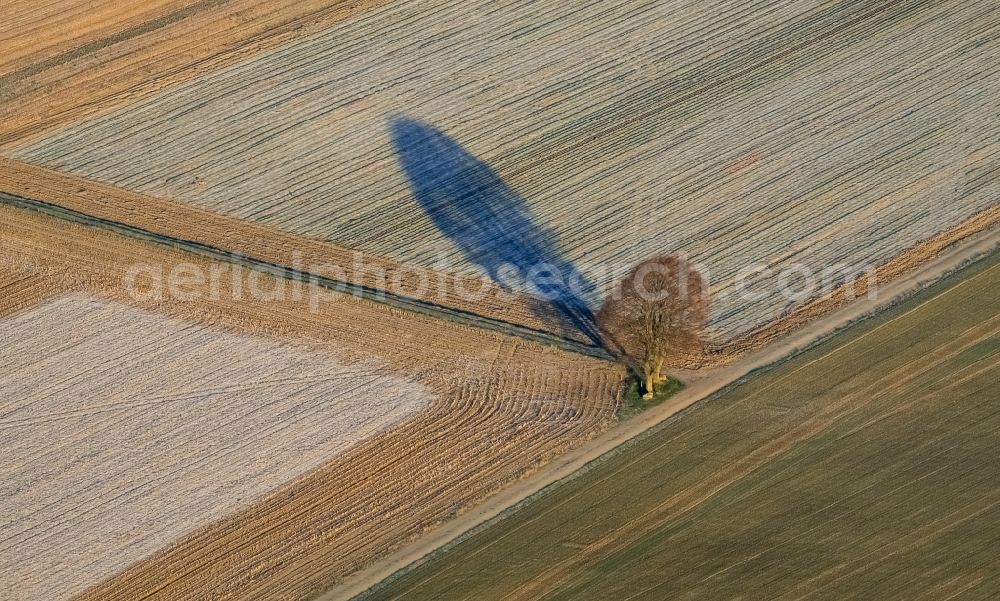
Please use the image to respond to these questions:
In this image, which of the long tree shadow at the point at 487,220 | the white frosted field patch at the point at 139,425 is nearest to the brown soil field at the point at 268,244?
the long tree shadow at the point at 487,220

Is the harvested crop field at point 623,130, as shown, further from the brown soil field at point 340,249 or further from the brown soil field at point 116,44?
the brown soil field at point 116,44

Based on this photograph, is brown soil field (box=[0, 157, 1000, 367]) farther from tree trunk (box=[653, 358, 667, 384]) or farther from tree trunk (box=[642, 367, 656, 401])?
tree trunk (box=[642, 367, 656, 401])

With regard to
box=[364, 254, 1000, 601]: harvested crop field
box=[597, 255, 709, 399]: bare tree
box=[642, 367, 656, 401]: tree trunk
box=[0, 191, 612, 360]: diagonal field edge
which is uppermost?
box=[0, 191, 612, 360]: diagonal field edge

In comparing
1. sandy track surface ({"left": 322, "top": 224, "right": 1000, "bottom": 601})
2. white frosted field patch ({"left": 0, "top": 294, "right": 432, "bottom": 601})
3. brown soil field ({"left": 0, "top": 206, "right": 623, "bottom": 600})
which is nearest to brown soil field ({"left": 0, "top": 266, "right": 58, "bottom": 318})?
brown soil field ({"left": 0, "top": 206, "right": 623, "bottom": 600})

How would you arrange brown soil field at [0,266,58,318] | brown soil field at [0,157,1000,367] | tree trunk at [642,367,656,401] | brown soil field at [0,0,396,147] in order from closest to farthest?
tree trunk at [642,367,656,401] < brown soil field at [0,157,1000,367] < brown soil field at [0,266,58,318] < brown soil field at [0,0,396,147]

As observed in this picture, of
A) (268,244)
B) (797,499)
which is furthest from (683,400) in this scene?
(268,244)

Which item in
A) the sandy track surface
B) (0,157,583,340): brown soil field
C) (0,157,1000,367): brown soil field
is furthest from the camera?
(0,157,583,340): brown soil field

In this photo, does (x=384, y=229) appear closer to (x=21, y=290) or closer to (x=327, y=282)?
(x=327, y=282)

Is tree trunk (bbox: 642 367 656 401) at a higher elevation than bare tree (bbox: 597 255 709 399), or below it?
below
